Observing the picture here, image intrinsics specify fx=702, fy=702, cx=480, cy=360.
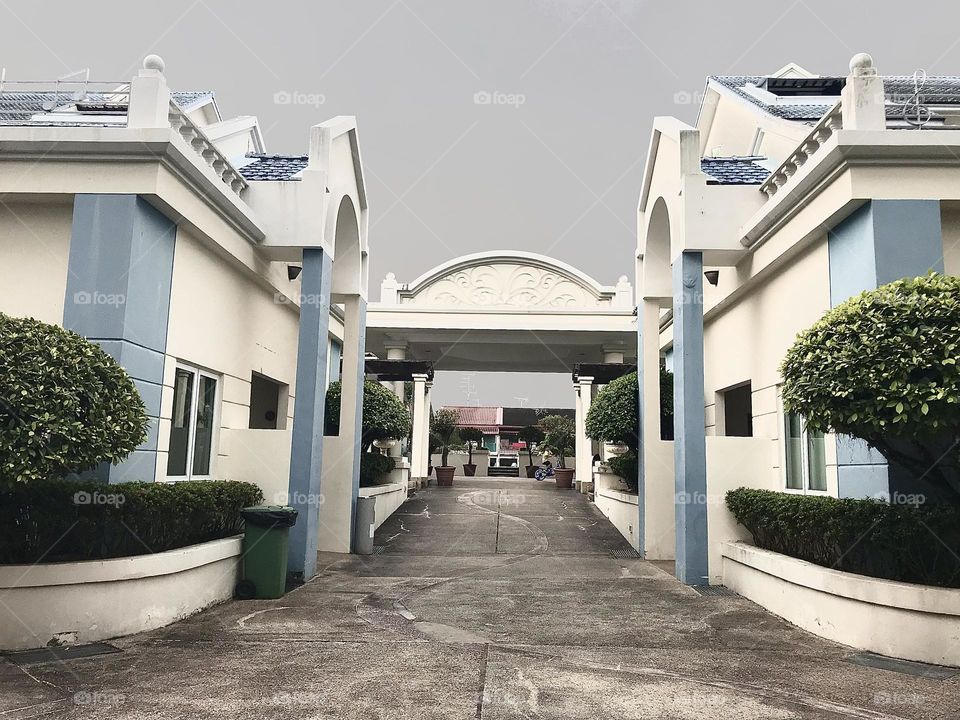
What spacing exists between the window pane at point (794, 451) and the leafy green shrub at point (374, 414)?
681cm

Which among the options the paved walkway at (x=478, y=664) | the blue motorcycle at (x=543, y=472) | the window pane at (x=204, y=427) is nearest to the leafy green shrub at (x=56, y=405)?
the paved walkway at (x=478, y=664)

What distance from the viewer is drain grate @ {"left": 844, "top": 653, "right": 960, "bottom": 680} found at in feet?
15.8

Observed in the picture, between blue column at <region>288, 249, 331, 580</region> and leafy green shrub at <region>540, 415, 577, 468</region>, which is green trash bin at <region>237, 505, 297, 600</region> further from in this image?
leafy green shrub at <region>540, 415, 577, 468</region>

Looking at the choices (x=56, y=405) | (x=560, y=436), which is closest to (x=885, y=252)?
(x=56, y=405)

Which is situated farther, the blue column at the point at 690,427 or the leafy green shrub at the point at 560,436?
the leafy green shrub at the point at 560,436

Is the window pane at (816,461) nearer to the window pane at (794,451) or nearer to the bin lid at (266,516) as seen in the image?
the window pane at (794,451)

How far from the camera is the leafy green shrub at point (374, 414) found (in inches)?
491

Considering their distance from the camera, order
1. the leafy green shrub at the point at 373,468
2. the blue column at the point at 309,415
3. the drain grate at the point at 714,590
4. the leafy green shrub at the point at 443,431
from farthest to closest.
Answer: the leafy green shrub at the point at 443,431
the leafy green shrub at the point at 373,468
the blue column at the point at 309,415
the drain grate at the point at 714,590

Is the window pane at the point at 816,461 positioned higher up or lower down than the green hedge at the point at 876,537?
higher up

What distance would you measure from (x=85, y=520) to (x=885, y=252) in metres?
7.07

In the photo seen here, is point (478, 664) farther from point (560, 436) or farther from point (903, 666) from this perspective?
point (560, 436)

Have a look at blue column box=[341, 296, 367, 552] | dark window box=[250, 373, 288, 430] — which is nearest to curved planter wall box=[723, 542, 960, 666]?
blue column box=[341, 296, 367, 552]

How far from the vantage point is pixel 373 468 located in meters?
13.2

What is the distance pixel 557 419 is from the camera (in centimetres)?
2141
